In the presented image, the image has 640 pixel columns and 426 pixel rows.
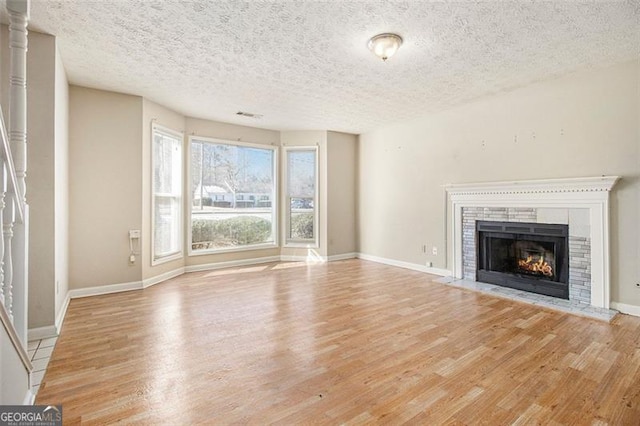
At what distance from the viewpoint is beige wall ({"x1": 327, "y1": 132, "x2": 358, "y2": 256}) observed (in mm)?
6562

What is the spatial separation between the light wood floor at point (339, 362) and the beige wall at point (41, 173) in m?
0.41

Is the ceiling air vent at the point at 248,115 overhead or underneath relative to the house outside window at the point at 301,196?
overhead

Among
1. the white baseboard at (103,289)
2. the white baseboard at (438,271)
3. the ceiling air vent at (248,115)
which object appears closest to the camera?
the white baseboard at (103,289)

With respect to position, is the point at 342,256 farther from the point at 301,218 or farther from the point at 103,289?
the point at 103,289

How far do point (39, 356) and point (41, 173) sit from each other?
158cm

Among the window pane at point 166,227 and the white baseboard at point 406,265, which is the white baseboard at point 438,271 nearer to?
the white baseboard at point 406,265

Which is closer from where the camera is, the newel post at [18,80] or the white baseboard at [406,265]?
the newel post at [18,80]

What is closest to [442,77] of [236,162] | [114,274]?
[236,162]

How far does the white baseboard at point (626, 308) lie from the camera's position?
3.31 meters

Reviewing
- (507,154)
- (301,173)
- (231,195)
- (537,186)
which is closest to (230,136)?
(231,195)

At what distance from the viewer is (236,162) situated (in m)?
6.06

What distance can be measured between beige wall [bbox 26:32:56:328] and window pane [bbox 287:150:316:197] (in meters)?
4.10

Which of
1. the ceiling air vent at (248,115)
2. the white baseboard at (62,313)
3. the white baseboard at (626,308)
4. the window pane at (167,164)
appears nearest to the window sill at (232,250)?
the window pane at (167,164)

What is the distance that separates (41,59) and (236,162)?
3.32 metres
